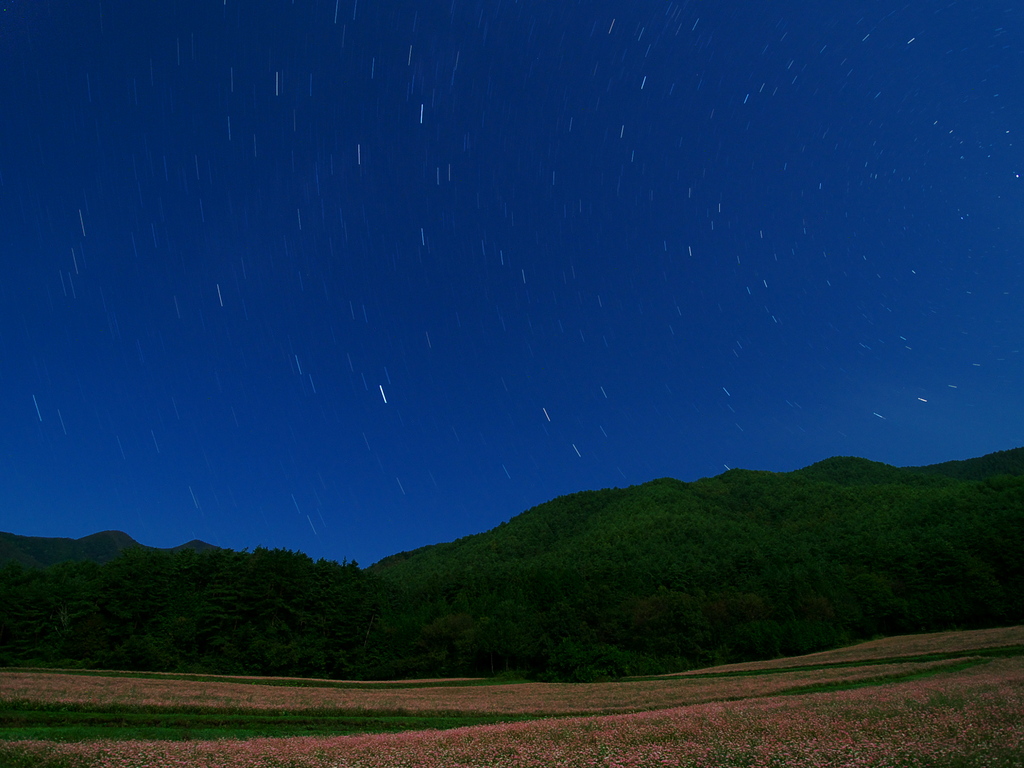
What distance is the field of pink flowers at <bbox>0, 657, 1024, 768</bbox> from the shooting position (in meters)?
11.2

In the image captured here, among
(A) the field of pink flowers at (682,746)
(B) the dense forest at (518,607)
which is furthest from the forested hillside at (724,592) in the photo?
→ (A) the field of pink flowers at (682,746)

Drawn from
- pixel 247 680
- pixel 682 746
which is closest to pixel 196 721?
pixel 682 746

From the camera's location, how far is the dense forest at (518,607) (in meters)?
66.8

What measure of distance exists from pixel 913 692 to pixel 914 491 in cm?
16870

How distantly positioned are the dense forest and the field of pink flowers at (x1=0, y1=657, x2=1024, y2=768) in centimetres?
4491

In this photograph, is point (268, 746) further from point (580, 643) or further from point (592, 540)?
point (592, 540)

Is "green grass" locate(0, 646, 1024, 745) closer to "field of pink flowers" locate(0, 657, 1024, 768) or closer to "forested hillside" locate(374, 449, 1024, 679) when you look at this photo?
"field of pink flowers" locate(0, 657, 1024, 768)

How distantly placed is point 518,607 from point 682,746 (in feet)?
240

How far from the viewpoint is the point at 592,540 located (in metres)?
153

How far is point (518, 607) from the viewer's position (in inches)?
3219

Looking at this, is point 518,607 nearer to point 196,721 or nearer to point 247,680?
point 247,680

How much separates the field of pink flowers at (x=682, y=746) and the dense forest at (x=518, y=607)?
147ft

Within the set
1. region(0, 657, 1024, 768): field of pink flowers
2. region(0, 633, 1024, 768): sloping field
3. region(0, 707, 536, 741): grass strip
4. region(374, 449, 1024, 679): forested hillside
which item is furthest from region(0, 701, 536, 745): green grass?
region(374, 449, 1024, 679): forested hillside

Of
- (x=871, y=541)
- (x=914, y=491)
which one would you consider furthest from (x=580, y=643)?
(x=914, y=491)
